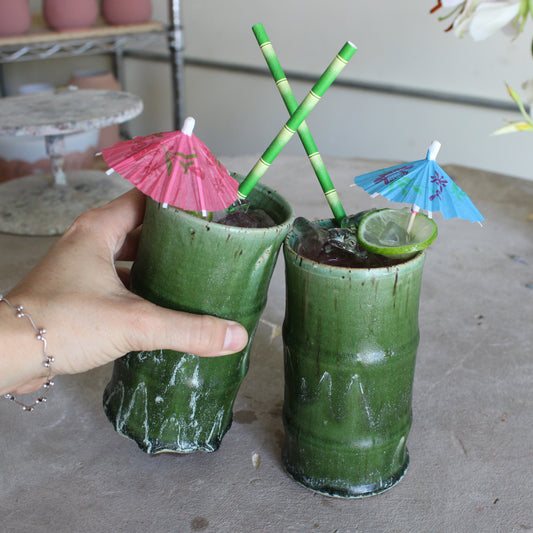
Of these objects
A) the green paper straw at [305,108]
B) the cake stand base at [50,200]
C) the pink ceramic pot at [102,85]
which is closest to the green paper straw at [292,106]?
the green paper straw at [305,108]

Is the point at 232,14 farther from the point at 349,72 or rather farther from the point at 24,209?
the point at 24,209

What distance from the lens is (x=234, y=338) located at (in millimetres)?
613

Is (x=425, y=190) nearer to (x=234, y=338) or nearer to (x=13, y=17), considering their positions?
(x=234, y=338)

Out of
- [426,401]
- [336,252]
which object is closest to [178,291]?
[336,252]

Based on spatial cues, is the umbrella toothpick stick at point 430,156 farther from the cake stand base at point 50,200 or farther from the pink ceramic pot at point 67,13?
the pink ceramic pot at point 67,13

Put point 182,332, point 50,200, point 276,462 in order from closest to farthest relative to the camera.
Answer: point 182,332 < point 276,462 < point 50,200

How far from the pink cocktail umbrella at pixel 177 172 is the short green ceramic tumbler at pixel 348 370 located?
0.31ft

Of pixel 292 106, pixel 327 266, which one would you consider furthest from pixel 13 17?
pixel 327 266

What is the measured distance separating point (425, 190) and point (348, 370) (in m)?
0.19

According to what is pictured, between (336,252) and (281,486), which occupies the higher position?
(336,252)

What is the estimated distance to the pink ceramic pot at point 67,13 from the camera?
235 cm

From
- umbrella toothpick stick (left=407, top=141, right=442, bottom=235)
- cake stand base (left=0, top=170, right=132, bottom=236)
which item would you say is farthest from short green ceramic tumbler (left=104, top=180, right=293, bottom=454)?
cake stand base (left=0, top=170, right=132, bottom=236)

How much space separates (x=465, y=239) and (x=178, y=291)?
88 cm

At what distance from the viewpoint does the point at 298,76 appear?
2.66 meters
